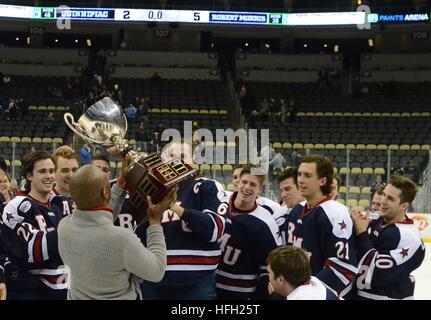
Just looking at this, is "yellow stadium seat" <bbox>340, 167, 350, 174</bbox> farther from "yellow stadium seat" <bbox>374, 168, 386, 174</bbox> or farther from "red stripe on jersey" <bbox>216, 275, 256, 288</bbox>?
"red stripe on jersey" <bbox>216, 275, 256, 288</bbox>

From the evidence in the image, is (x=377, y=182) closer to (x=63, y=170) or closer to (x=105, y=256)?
(x=63, y=170)

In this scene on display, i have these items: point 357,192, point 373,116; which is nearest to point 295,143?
point 373,116

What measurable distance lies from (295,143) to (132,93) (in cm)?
647

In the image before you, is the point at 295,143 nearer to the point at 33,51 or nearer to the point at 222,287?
the point at 33,51

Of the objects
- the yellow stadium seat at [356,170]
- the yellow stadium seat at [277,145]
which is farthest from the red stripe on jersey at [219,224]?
the yellow stadium seat at [277,145]

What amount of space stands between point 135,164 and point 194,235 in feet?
2.19

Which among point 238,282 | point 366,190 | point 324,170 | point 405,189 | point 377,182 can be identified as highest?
point 324,170

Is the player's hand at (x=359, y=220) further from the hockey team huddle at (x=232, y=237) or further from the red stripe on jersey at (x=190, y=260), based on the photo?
the red stripe on jersey at (x=190, y=260)

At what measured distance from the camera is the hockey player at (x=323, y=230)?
3738mm

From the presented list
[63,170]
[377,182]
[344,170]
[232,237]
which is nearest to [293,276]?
[232,237]

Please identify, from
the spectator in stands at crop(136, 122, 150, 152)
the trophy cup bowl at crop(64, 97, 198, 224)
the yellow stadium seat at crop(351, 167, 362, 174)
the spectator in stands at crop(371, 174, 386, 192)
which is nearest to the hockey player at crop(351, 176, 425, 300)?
the trophy cup bowl at crop(64, 97, 198, 224)

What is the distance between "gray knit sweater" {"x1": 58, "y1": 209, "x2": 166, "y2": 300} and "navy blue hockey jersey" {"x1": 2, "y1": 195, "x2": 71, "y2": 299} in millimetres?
657

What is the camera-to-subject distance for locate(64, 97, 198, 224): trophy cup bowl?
3.20 metres

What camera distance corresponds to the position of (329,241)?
3783 millimetres
